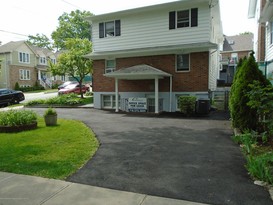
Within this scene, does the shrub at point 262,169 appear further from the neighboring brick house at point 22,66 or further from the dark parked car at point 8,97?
the neighboring brick house at point 22,66

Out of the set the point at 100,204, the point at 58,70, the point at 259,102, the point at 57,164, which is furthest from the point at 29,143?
the point at 58,70

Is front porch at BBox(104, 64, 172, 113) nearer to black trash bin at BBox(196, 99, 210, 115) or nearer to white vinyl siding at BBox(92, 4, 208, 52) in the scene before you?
white vinyl siding at BBox(92, 4, 208, 52)

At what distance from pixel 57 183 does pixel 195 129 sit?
248 inches

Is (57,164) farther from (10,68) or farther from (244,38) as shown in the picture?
(244,38)

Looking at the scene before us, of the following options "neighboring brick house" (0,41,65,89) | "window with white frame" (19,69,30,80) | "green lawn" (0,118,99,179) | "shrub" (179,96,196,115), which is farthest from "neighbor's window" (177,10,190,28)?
"window with white frame" (19,69,30,80)

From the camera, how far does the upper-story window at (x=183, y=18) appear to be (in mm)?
15156

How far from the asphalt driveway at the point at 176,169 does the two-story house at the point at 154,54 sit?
284 inches

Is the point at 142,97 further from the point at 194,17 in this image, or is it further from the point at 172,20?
the point at 194,17

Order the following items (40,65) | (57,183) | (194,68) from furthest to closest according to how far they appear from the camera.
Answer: (40,65), (194,68), (57,183)

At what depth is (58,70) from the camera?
900 inches

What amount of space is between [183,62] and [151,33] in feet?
10.7

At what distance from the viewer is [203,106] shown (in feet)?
43.9

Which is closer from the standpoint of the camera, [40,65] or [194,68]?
[194,68]

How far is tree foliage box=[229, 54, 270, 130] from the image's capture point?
7.61 m
